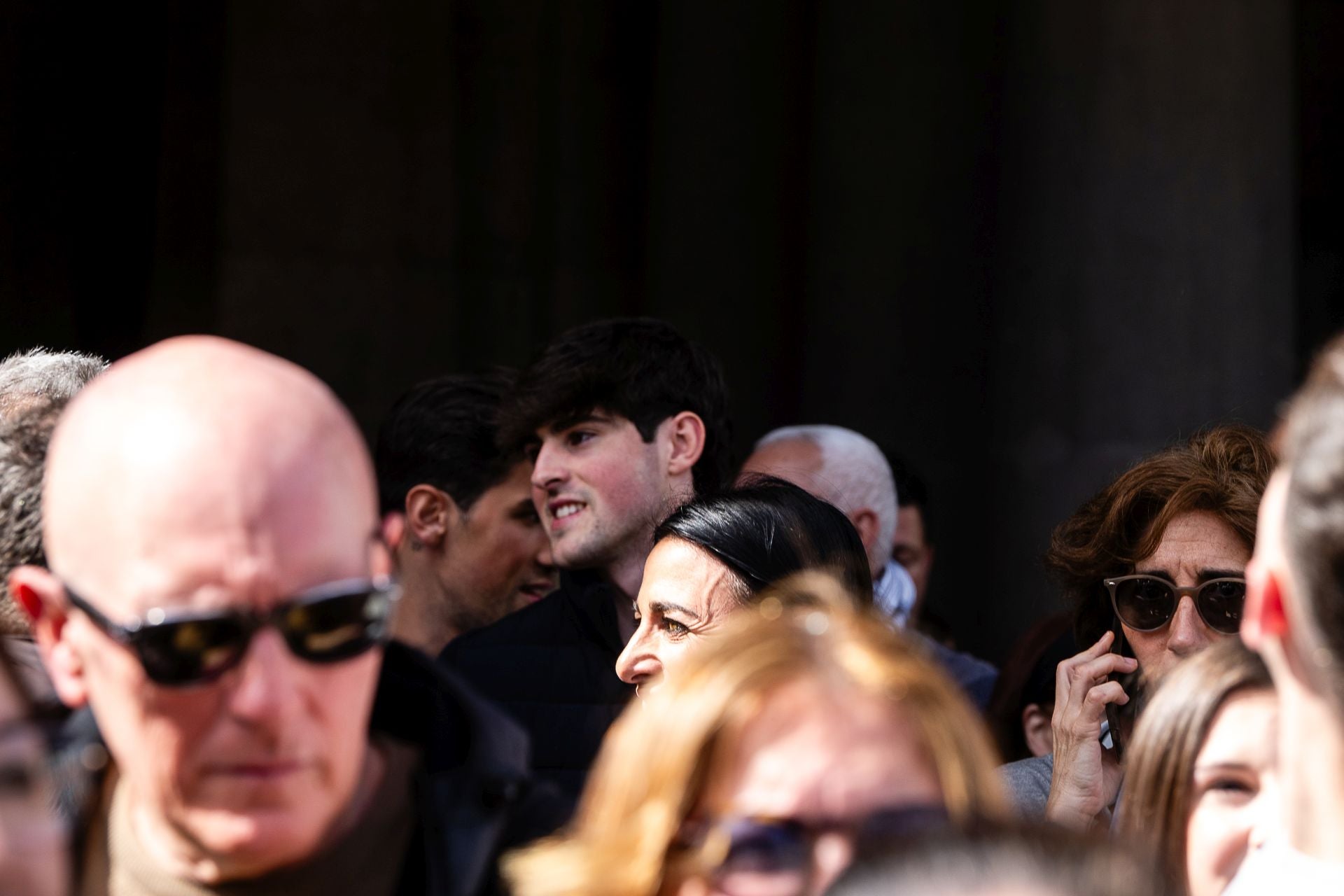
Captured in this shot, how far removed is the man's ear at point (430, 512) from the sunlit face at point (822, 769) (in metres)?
3.40

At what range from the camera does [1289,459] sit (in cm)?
188

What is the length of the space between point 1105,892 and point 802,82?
6.52m

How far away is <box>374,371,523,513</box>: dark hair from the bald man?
309 centimetres

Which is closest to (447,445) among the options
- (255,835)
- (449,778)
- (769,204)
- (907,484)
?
(907,484)

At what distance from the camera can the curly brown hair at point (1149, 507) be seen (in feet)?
11.7

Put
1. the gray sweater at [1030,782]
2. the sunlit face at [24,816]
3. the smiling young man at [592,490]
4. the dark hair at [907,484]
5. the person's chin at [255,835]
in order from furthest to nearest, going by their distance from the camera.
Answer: the dark hair at [907,484] < the smiling young man at [592,490] < the gray sweater at [1030,782] < the person's chin at [255,835] < the sunlit face at [24,816]

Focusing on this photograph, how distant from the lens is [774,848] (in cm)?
178

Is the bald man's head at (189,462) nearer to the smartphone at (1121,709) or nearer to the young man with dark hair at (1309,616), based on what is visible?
the young man with dark hair at (1309,616)

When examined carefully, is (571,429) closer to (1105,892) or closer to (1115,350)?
(1115,350)

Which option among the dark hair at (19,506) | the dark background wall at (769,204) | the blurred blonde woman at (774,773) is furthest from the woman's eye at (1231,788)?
the dark background wall at (769,204)

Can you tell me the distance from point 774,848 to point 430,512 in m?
3.50

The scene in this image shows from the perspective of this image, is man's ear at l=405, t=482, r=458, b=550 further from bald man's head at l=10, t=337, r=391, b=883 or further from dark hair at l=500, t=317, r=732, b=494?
bald man's head at l=10, t=337, r=391, b=883

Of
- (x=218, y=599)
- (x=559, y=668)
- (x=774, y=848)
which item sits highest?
(x=218, y=599)

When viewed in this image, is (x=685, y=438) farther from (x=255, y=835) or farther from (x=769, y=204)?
(x=769, y=204)
